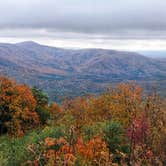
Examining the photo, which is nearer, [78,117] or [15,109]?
[15,109]

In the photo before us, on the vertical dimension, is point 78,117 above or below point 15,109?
below

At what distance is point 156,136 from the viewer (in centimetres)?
4644

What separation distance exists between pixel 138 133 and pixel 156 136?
2.36m

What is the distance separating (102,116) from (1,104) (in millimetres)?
22273

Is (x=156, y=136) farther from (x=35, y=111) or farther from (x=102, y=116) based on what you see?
(x=35, y=111)

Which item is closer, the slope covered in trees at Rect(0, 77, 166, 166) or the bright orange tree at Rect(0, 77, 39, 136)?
the slope covered in trees at Rect(0, 77, 166, 166)

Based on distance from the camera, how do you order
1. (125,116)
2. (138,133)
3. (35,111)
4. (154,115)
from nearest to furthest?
(138,133)
(154,115)
(125,116)
(35,111)

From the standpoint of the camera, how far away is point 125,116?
82.4 m

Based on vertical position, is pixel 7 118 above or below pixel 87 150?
below

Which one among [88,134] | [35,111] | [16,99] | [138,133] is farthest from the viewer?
[35,111]

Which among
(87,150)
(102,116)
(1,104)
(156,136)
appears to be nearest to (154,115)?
(156,136)

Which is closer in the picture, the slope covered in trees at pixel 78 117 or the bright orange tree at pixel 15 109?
the slope covered in trees at pixel 78 117

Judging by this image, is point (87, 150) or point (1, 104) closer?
point (87, 150)

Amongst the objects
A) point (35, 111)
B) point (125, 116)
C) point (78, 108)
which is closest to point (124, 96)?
point (125, 116)
